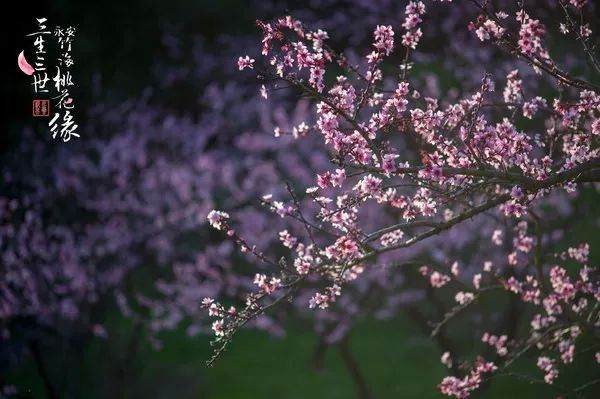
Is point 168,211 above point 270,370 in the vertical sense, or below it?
above

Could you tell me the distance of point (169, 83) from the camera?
59.9ft

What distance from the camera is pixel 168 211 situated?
47.5 feet

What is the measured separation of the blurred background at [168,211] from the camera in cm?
1318

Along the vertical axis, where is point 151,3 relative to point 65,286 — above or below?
above

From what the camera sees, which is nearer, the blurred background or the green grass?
the blurred background

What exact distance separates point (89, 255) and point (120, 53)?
639 cm

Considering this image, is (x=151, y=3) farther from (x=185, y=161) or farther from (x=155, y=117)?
(x=185, y=161)

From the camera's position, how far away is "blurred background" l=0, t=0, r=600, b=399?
13180 millimetres

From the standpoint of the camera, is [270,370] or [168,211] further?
[270,370]

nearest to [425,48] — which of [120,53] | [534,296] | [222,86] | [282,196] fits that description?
[222,86]

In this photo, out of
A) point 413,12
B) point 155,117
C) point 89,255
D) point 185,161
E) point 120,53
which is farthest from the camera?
point 120,53

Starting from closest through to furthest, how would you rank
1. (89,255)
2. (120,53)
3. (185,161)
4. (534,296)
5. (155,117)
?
(534,296) → (89,255) → (185,161) → (155,117) → (120,53)

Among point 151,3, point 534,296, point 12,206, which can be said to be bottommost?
point 534,296

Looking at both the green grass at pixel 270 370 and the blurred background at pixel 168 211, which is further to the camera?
the green grass at pixel 270 370
